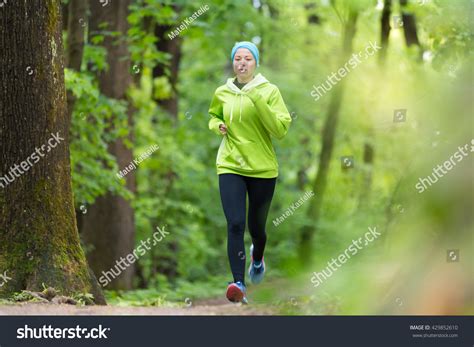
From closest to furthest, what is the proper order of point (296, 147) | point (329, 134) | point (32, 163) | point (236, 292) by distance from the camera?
point (236, 292) < point (32, 163) < point (329, 134) < point (296, 147)

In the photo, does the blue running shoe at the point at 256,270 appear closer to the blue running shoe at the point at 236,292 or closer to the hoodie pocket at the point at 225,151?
the blue running shoe at the point at 236,292

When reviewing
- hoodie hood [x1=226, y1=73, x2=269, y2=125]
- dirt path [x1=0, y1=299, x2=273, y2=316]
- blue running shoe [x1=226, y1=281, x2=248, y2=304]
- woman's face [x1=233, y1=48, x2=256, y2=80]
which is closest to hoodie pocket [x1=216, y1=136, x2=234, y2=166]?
hoodie hood [x1=226, y1=73, x2=269, y2=125]

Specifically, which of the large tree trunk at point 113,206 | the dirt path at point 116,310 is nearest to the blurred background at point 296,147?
the large tree trunk at point 113,206

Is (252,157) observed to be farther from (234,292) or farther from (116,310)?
(116,310)

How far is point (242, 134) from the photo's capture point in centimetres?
742

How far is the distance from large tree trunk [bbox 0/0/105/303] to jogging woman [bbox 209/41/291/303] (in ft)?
5.65

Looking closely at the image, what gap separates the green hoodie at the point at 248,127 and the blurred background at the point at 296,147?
1729 mm

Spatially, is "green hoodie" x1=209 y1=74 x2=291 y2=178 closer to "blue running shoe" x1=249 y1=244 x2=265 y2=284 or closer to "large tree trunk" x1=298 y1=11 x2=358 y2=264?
"blue running shoe" x1=249 y1=244 x2=265 y2=284

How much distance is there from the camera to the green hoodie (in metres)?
7.36

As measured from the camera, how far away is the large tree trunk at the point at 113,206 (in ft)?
45.1

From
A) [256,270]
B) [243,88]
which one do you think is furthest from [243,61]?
[256,270]

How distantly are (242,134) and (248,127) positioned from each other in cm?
9
